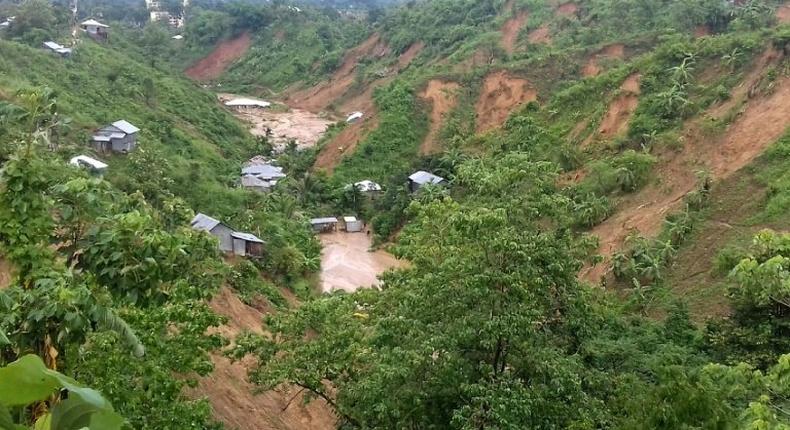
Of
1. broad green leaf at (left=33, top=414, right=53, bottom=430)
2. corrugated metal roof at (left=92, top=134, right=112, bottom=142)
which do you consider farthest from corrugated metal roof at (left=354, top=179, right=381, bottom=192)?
broad green leaf at (left=33, top=414, right=53, bottom=430)

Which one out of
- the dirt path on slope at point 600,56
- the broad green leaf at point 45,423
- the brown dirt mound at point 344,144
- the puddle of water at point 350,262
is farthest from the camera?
the dirt path on slope at point 600,56

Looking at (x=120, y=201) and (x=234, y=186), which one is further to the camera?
(x=234, y=186)

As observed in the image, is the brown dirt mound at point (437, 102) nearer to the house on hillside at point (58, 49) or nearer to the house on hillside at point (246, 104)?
the house on hillside at point (246, 104)

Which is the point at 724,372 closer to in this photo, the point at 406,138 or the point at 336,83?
the point at 406,138

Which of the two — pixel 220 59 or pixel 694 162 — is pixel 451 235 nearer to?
pixel 694 162

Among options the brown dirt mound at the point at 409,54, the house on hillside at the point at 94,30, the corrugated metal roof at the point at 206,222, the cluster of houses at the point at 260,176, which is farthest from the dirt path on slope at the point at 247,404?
the house on hillside at the point at 94,30

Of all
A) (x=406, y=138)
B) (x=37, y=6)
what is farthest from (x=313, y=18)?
(x=406, y=138)

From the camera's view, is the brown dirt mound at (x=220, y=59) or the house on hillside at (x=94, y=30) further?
the brown dirt mound at (x=220, y=59)

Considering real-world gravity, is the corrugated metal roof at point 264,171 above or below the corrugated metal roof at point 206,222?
below
